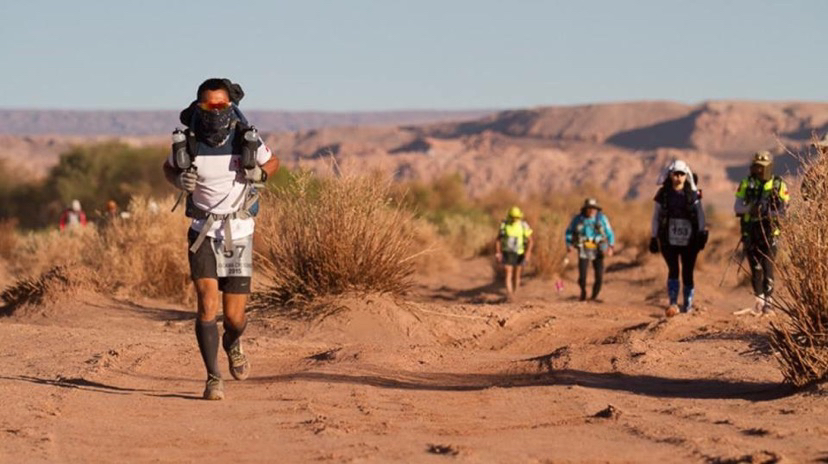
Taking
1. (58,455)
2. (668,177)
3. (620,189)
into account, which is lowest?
(620,189)

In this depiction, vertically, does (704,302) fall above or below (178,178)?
below

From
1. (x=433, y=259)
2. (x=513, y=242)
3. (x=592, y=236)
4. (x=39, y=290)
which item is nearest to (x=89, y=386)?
(x=39, y=290)

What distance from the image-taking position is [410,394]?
33.0 feet

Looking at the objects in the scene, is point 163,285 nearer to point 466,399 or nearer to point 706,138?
point 466,399

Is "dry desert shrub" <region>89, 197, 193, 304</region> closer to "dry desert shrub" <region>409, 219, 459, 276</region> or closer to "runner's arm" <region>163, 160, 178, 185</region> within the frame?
"dry desert shrub" <region>409, 219, 459, 276</region>

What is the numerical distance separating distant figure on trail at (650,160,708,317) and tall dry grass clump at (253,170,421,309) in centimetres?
325

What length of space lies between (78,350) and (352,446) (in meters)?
5.28

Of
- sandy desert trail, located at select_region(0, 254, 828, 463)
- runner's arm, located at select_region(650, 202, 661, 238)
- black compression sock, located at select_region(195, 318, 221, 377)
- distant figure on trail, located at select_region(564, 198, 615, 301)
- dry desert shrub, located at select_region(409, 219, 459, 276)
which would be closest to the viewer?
sandy desert trail, located at select_region(0, 254, 828, 463)

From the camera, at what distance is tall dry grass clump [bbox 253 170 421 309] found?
14.7 metres

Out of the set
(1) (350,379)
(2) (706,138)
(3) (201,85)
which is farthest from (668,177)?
(2) (706,138)

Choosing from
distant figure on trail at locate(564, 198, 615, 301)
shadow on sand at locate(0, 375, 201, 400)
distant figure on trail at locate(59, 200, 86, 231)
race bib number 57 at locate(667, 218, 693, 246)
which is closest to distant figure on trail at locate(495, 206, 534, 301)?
distant figure on trail at locate(564, 198, 615, 301)

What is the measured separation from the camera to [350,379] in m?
10.8

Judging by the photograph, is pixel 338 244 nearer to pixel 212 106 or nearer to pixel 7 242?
pixel 212 106

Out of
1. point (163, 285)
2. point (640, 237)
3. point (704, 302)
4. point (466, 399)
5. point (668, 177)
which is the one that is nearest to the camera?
point (466, 399)
